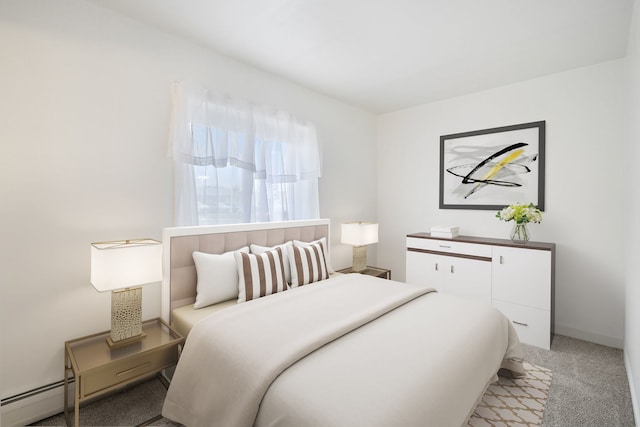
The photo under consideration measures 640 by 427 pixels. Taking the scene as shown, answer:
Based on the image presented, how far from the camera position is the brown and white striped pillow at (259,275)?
231cm

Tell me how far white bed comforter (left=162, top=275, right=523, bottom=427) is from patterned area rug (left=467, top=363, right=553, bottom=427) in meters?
0.16

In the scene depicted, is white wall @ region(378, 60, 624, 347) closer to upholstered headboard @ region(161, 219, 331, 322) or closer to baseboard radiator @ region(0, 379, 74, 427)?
upholstered headboard @ region(161, 219, 331, 322)

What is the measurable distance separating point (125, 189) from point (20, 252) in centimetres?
67

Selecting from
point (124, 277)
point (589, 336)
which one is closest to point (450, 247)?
point (589, 336)

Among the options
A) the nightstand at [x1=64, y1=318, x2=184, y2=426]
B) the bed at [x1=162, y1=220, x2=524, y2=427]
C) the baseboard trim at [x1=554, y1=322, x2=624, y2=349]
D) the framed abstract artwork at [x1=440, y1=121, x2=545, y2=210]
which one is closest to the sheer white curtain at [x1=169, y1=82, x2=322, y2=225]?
the bed at [x1=162, y1=220, x2=524, y2=427]

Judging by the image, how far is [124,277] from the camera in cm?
180

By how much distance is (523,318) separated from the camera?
2914 mm

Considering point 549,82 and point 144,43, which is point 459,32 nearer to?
point 549,82

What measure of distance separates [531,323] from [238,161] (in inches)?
122

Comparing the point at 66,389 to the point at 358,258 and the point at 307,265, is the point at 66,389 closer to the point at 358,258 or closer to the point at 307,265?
the point at 307,265

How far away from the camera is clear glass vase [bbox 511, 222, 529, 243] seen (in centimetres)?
309

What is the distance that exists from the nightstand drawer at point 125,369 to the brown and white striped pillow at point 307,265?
3.49 feet

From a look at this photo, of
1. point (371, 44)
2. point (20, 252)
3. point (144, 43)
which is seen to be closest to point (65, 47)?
point (144, 43)

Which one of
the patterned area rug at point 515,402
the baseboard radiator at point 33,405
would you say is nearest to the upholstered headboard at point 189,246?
the baseboard radiator at point 33,405
